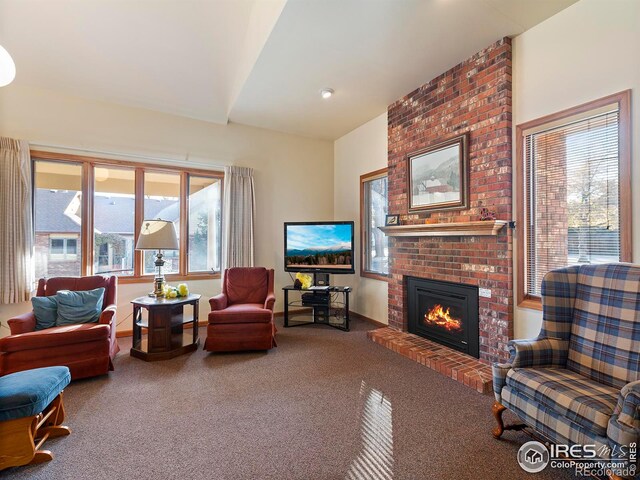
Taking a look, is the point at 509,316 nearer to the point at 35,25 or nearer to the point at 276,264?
the point at 276,264

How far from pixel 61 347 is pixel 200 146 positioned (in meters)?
3.07

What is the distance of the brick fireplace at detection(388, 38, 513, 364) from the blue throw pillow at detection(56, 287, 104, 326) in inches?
139

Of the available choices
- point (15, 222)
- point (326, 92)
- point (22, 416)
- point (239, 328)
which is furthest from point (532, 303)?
point (15, 222)

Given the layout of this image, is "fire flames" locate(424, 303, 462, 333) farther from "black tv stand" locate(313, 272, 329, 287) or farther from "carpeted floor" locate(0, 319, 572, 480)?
"black tv stand" locate(313, 272, 329, 287)

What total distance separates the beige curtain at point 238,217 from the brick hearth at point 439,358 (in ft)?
7.49

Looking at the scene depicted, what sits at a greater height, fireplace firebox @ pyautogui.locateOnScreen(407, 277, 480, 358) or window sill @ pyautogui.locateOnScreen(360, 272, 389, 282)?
window sill @ pyautogui.locateOnScreen(360, 272, 389, 282)

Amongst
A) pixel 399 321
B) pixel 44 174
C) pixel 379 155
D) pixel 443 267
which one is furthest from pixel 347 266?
pixel 44 174

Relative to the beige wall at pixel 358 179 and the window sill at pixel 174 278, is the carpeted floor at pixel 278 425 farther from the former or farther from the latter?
the beige wall at pixel 358 179

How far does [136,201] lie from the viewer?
4.25 meters

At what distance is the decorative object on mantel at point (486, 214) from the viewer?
2869 millimetres

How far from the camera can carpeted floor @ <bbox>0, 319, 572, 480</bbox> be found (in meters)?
1.69

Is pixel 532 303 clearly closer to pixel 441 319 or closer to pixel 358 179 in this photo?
pixel 441 319

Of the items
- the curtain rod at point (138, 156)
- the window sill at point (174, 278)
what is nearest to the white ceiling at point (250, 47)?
the curtain rod at point (138, 156)

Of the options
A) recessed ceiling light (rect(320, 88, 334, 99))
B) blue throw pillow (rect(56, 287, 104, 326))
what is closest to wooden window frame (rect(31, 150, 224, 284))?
blue throw pillow (rect(56, 287, 104, 326))
